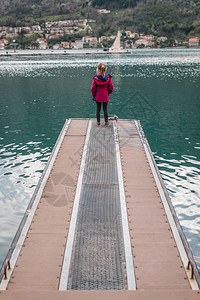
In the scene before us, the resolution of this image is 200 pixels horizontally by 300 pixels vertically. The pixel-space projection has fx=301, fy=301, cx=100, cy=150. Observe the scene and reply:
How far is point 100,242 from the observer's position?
567 cm

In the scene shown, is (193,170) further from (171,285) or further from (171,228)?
(171,285)

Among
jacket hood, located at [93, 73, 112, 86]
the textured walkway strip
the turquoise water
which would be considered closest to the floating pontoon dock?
the textured walkway strip

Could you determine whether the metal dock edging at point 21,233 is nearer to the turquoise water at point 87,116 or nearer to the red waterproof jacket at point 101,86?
the turquoise water at point 87,116

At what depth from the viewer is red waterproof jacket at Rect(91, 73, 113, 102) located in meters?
Answer: 12.0

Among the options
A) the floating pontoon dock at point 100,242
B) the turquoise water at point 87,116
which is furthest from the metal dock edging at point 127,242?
the turquoise water at point 87,116

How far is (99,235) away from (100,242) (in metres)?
0.23

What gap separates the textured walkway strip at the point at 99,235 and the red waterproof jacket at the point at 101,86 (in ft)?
11.7

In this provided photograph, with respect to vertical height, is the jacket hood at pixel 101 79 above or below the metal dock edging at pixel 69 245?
above

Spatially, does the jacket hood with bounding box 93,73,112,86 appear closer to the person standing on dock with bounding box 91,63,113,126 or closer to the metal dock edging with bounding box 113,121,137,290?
the person standing on dock with bounding box 91,63,113,126

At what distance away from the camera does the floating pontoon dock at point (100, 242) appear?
4.58m

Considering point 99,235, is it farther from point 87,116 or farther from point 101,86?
point 87,116

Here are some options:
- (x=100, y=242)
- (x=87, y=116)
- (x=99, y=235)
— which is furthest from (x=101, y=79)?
(x=87, y=116)

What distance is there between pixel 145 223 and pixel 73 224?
1.52m

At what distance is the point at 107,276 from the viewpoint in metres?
4.81
